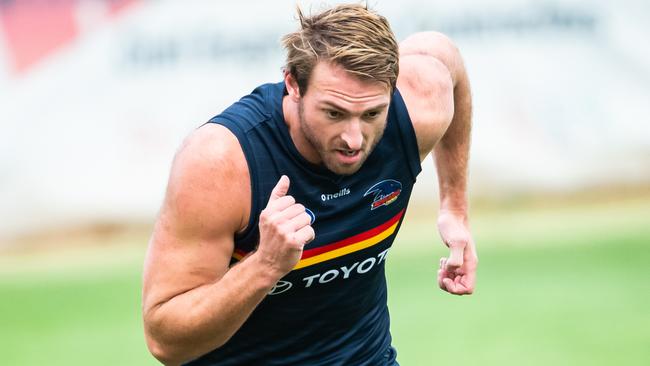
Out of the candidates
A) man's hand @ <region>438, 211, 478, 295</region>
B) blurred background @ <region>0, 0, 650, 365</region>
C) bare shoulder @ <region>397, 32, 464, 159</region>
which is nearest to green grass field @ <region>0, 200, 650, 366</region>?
blurred background @ <region>0, 0, 650, 365</region>

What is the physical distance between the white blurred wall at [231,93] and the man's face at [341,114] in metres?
5.94

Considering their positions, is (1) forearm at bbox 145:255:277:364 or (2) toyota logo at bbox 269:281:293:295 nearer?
(1) forearm at bbox 145:255:277:364

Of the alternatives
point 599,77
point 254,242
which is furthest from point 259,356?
point 599,77

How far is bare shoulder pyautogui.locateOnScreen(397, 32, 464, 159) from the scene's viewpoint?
3742 millimetres

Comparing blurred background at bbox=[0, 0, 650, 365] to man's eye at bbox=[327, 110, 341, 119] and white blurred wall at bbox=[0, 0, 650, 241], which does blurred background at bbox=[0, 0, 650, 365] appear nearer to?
white blurred wall at bbox=[0, 0, 650, 241]

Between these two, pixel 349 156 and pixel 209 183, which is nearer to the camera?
pixel 209 183

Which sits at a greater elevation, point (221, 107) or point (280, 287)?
point (280, 287)

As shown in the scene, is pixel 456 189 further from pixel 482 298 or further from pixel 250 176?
pixel 482 298

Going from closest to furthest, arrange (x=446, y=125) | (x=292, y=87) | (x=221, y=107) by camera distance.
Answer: (x=292, y=87) → (x=446, y=125) → (x=221, y=107)

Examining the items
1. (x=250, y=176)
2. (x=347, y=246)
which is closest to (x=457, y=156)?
(x=347, y=246)

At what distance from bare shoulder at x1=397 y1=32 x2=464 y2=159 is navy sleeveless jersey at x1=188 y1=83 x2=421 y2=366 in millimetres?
90

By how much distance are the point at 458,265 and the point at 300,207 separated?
1098 millimetres

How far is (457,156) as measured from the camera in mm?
4242

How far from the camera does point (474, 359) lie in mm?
6258
